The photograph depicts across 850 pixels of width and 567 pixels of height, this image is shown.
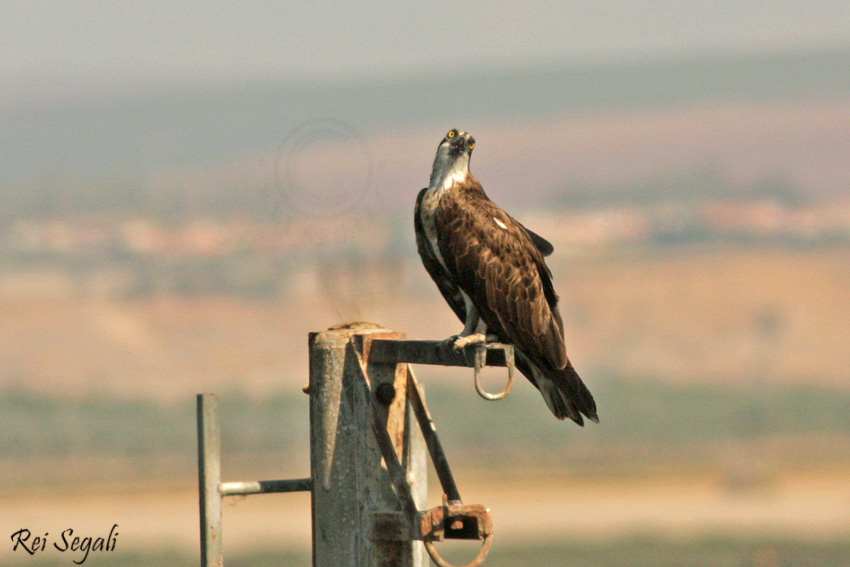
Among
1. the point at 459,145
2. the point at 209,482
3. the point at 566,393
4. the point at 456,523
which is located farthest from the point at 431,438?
the point at 459,145

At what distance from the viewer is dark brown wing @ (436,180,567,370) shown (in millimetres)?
10492

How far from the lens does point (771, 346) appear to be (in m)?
127

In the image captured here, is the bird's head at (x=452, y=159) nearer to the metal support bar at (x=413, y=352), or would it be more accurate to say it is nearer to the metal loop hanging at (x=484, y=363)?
the metal loop hanging at (x=484, y=363)

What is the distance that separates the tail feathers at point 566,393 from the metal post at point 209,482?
2262 mm

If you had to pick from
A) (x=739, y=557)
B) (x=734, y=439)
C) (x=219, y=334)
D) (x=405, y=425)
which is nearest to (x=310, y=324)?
(x=219, y=334)

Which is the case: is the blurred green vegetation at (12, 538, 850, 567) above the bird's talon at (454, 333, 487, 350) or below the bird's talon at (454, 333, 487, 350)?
above

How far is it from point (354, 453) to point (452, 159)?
4.07 metres

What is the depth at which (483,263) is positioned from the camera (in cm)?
1095

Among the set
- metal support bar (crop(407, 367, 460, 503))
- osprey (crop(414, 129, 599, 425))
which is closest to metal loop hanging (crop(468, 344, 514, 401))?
metal support bar (crop(407, 367, 460, 503))

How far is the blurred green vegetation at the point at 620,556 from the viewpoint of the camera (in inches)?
2712

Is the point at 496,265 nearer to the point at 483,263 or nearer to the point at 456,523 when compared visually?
the point at 483,263

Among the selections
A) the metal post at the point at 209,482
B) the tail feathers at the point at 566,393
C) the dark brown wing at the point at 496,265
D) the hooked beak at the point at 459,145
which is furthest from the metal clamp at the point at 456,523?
the hooked beak at the point at 459,145

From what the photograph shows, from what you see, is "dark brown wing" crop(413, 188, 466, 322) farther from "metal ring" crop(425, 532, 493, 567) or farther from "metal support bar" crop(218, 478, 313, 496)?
"metal ring" crop(425, 532, 493, 567)

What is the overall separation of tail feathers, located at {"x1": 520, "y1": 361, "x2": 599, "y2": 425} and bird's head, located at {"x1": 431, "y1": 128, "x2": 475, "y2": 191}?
182 centimetres
